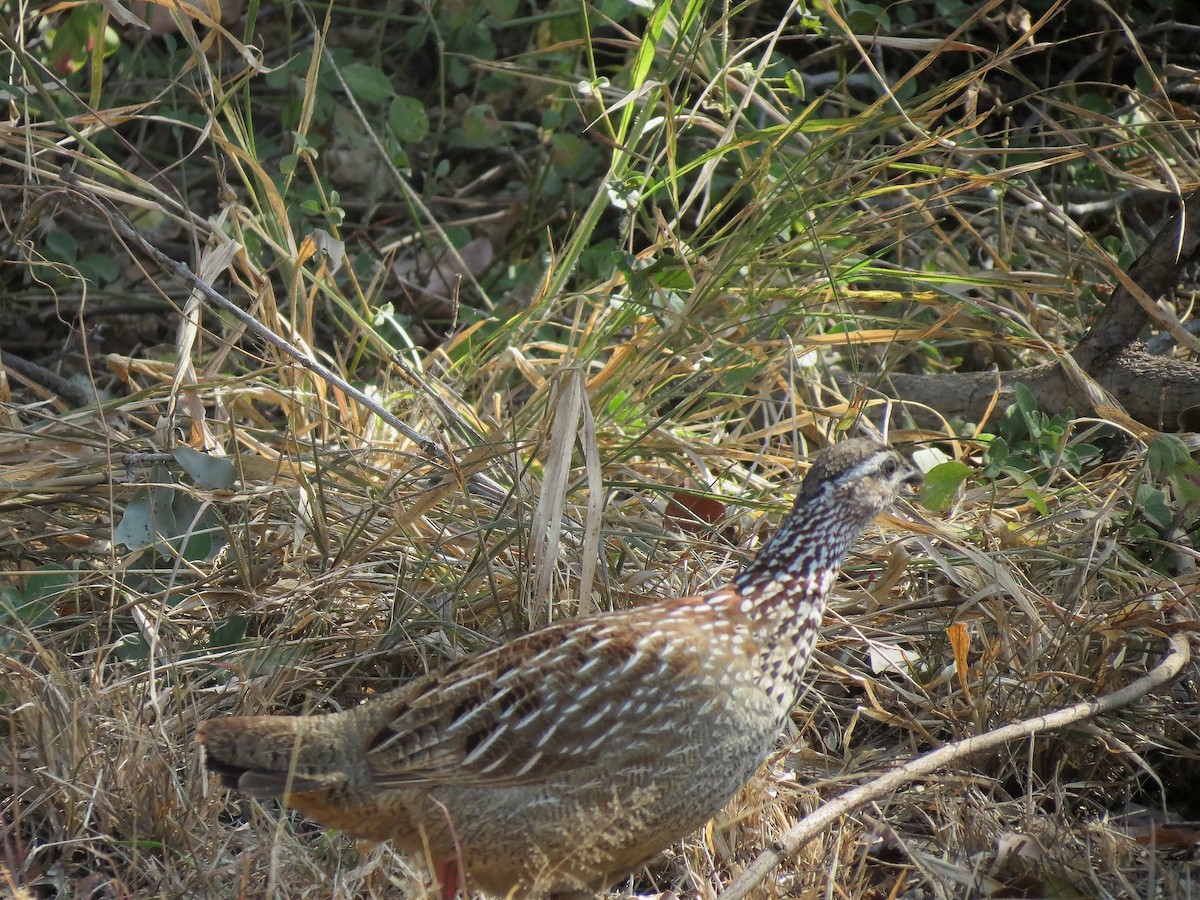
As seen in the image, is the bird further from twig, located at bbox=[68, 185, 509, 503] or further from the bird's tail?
twig, located at bbox=[68, 185, 509, 503]

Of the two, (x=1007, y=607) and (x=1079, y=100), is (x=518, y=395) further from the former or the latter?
(x=1079, y=100)

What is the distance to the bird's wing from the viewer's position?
9.36 feet

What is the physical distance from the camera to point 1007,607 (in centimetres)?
372

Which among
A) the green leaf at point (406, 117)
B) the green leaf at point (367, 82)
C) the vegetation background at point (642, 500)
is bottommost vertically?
the vegetation background at point (642, 500)

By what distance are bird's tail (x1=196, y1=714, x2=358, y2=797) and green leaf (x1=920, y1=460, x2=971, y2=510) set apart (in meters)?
1.87

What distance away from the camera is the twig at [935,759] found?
2.78m

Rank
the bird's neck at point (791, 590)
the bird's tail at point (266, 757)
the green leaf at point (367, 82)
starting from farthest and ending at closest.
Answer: the green leaf at point (367, 82) → the bird's neck at point (791, 590) → the bird's tail at point (266, 757)

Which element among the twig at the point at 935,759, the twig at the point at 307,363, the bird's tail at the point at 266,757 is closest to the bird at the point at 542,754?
the bird's tail at the point at 266,757

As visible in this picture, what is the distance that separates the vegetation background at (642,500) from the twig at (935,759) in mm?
87

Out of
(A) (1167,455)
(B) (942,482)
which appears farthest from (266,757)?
(A) (1167,455)

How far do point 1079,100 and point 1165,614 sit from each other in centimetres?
289

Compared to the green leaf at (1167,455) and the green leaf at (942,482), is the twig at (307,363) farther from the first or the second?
the green leaf at (1167,455)

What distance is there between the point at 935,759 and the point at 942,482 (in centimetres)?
96

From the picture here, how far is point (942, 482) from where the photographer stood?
12.4 ft
